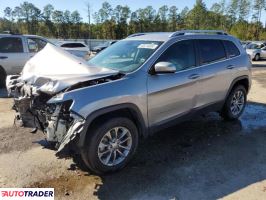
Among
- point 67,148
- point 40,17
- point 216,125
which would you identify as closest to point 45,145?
point 67,148

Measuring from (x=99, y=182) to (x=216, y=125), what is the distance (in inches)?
126

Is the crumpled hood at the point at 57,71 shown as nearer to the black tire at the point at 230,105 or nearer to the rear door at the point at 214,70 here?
the rear door at the point at 214,70

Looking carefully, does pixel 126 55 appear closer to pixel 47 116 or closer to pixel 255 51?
pixel 47 116

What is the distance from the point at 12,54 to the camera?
10.7 meters

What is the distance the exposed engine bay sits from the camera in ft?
12.8

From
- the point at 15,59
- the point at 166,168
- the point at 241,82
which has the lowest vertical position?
the point at 166,168

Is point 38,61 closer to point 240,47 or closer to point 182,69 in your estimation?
point 182,69

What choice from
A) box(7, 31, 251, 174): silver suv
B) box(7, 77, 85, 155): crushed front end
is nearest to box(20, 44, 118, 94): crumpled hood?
box(7, 31, 251, 174): silver suv

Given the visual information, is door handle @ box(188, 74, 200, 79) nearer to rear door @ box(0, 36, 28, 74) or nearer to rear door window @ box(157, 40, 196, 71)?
rear door window @ box(157, 40, 196, 71)

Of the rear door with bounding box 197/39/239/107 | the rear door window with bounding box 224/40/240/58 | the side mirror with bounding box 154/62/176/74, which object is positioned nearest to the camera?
the side mirror with bounding box 154/62/176/74

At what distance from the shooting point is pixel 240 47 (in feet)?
21.9

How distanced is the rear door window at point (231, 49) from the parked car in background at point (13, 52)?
7.01 meters

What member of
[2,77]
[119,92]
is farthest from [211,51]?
[2,77]

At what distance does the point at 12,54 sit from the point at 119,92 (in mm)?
7660
